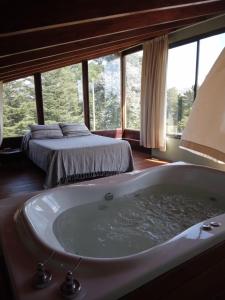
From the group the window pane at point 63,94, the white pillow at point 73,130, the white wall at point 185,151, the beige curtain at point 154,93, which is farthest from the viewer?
the window pane at point 63,94

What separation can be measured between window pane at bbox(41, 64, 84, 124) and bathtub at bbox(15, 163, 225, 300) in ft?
11.7

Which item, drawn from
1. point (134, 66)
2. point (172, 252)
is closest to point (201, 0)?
point (172, 252)

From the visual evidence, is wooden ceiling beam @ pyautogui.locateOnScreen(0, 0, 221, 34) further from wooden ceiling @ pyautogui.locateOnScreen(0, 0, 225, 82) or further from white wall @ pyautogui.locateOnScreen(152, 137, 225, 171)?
white wall @ pyautogui.locateOnScreen(152, 137, 225, 171)

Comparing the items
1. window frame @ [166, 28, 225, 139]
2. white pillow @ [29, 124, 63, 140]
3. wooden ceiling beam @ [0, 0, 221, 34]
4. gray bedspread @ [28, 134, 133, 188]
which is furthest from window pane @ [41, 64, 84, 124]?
wooden ceiling beam @ [0, 0, 221, 34]

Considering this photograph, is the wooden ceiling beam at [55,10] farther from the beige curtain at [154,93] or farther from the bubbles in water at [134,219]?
the beige curtain at [154,93]

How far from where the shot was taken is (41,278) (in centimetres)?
107

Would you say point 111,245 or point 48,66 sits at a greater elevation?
point 48,66

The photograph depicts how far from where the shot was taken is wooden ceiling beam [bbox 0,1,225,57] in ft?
6.92

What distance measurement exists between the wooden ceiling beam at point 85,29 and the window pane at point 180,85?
1.55 meters

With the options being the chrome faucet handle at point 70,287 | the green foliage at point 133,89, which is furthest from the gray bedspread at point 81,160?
the chrome faucet handle at point 70,287

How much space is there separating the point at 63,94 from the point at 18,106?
103 centimetres

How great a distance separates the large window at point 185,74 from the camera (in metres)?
4.04

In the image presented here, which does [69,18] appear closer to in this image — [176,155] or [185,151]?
[185,151]

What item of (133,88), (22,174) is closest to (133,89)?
(133,88)
